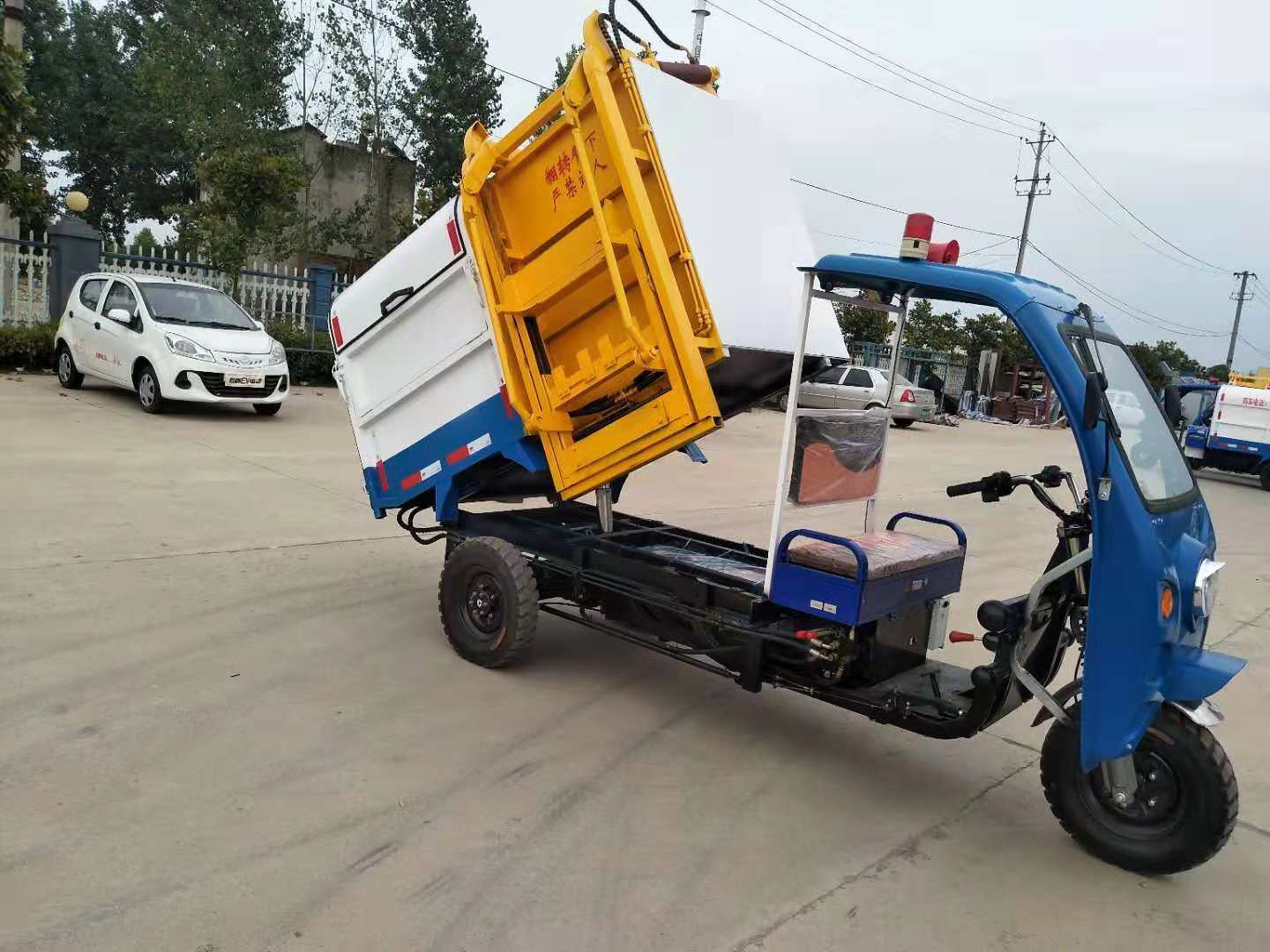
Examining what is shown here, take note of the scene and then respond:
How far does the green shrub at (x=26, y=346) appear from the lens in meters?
13.8

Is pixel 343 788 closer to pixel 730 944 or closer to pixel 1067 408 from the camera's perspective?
pixel 730 944

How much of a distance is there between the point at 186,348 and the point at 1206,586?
1126 cm

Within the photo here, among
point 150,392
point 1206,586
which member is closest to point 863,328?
point 150,392

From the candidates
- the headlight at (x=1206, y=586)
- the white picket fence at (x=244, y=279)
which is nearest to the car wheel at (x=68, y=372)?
the white picket fence at (x=244, y=279)

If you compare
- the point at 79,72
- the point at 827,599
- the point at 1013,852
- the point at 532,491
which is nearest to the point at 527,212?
Answer: the point at 532,491

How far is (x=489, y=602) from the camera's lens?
16.3 feet

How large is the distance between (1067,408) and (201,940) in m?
3.12

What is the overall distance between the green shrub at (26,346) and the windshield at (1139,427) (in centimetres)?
1461

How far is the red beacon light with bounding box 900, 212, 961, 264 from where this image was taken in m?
3.76

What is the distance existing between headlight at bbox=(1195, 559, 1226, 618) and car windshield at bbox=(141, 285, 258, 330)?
1172 cm

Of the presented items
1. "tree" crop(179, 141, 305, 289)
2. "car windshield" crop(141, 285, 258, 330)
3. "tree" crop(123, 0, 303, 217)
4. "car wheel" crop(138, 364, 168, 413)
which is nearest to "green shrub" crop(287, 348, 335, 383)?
"tree" crop(179, 141, 305, 289)

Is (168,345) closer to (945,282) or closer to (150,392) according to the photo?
(150,392)

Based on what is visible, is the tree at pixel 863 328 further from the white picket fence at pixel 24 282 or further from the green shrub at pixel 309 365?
the white picket fence at pixel 24 282

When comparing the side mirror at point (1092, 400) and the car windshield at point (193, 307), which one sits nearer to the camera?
the side mirror at point (1092, 400)
